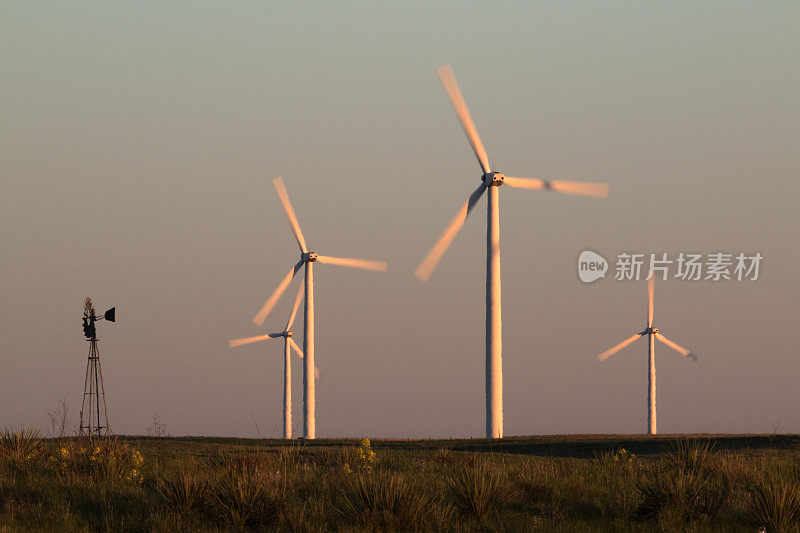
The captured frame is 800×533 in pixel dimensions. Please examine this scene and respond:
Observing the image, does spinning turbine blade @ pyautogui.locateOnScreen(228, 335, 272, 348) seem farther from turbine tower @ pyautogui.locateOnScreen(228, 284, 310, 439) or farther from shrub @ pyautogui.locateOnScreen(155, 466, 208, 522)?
shrub @ pyautogui.locateOnScreen(155, 466, 208, 522)

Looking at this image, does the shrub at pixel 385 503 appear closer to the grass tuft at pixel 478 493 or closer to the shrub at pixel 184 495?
the grass tuft at pixel 478 493

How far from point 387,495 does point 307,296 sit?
55.8m

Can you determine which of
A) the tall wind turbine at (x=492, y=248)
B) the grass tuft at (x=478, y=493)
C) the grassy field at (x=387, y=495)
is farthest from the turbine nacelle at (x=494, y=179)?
the grass tuft at (x=478, y=493)

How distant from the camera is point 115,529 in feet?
66.5

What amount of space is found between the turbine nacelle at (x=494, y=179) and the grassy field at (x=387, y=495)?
30.4 meters

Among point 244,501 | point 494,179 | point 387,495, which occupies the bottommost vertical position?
point 244,501

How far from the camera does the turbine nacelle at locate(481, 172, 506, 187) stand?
57.0 metres

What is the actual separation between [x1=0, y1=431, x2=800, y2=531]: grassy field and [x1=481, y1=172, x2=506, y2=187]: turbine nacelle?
99.8 ft

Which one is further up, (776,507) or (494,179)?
(494,179)

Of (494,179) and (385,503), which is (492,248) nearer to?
(494,179)

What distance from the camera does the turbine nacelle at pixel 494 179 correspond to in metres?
57.0

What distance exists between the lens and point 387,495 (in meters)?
19.9

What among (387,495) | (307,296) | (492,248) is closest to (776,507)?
(387,495)

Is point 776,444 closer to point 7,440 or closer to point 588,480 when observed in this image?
point 588,480
